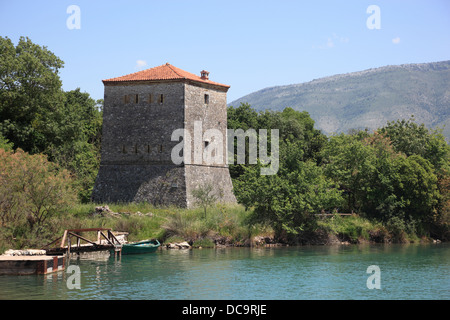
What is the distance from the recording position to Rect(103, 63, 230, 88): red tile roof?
43469 millimetres

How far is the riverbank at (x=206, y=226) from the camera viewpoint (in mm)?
36500

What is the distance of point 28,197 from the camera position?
30.0 metres

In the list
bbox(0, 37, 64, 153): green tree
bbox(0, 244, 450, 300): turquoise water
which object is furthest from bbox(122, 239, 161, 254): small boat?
bbox(0, 37, 64, 153): green tree

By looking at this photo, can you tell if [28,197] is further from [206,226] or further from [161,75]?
[161,75]

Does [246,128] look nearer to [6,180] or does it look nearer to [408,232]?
[408,232]

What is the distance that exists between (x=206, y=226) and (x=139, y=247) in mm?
6101

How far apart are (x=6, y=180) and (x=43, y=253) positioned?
460 cm

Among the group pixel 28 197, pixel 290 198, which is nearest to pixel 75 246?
pixel 28 197

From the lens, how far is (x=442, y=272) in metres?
25.3
